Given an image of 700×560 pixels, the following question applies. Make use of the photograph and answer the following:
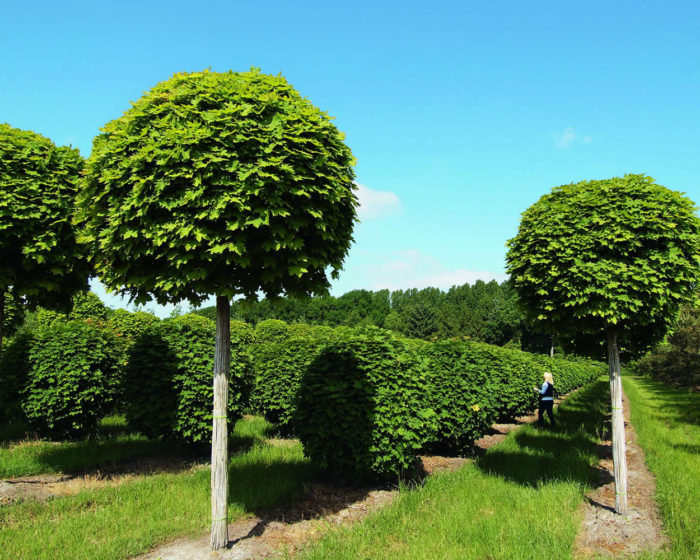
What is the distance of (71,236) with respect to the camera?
24.4 ft

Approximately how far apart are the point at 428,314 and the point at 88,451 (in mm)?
93569

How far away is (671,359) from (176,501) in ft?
140

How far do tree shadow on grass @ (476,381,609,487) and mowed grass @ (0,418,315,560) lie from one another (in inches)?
165

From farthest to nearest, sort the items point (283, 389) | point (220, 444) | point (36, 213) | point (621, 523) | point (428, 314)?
A: point (428, 314) < point (283, 389) < point (36, 213) < point (621, 523) < point (220, 444)

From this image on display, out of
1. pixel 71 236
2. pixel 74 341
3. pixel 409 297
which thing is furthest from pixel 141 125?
pixel 409 297

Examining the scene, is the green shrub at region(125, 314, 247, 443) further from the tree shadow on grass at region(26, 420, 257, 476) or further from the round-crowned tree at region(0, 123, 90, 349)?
the round-crowned tree at region(0, 123, 90, 349)

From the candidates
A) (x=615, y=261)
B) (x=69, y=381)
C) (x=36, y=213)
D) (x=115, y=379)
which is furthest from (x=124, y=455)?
(x=615, y=261)

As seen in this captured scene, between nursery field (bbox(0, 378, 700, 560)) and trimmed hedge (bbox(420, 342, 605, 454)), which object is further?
trimmed hedge (bbox(420, 342, 605, 454))

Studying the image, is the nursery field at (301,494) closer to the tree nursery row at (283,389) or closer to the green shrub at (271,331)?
the tree nursery row at (283,389)

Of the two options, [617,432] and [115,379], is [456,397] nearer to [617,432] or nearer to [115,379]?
[617,432]

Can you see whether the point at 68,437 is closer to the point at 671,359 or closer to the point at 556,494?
the point at 556,494

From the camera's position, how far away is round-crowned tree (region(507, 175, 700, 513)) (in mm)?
6688

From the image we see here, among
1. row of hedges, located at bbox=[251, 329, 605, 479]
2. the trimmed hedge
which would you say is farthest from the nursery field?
the trimmed hedge

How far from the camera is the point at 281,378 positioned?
39.1 feet
